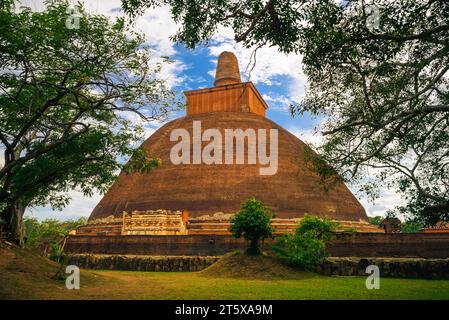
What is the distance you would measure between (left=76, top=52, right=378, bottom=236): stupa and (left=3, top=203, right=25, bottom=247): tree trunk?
1057 centimetres

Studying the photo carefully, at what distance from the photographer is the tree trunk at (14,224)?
9664mm

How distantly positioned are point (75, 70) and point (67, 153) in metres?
2.11

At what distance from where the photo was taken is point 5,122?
1001 centimetres

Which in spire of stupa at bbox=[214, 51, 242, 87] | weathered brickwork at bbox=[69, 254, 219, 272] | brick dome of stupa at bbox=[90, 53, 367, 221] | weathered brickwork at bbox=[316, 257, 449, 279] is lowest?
weathered brickwork at bbox=[69, 254, 219, 272]

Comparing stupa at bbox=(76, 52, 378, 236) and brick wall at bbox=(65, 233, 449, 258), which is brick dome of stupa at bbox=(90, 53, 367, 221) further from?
brick wall at bbox=(65, 233, 449, 258)

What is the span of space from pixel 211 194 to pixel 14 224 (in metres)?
13.6

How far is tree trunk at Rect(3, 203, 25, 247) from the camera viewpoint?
966 cm

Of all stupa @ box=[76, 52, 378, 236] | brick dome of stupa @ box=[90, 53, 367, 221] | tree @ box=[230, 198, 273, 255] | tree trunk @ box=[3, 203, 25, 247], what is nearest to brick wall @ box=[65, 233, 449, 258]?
stupa @ box=[76, 52, 378, 236]

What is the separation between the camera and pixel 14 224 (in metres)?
9.87

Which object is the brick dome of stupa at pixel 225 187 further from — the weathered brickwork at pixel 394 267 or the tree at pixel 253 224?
the tree at pixel 253 224

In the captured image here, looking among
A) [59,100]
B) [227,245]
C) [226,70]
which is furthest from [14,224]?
[226,70]

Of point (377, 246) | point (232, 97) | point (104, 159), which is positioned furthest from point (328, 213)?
point (104, 159)

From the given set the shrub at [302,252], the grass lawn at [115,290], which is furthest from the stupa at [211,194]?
the grass lawn at [115,290]
